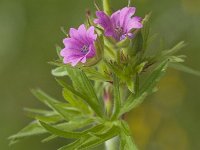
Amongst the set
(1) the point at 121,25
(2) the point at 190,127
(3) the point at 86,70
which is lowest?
(2) the point at 190,127

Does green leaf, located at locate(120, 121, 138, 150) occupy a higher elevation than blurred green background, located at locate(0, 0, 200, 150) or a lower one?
higher

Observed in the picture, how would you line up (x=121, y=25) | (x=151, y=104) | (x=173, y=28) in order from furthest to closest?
(x=151, y=104)
(x=173, y=28)
(x=121, y=25)

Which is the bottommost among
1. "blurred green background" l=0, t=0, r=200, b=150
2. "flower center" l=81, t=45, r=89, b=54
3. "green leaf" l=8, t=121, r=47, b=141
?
"blurred green background" l=0, t=0, r=200, b=150

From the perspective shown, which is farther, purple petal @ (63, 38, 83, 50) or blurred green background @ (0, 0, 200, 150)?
blurred green background @ (0, 0, 200, 150)

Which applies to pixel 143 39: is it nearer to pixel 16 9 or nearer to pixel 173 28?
pixel 173 28

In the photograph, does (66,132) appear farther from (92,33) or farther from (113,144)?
(92,33)

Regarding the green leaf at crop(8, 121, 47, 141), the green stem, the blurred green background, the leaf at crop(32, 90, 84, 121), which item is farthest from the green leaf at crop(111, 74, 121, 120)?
the blurred green background

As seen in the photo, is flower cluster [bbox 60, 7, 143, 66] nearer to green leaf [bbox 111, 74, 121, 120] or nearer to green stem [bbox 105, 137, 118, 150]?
green leaf [bbox 111, 74, 121, 120]

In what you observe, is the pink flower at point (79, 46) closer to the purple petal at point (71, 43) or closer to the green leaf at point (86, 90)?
the purple petal at point (71, 43)

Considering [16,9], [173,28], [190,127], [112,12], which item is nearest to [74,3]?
[16,9]

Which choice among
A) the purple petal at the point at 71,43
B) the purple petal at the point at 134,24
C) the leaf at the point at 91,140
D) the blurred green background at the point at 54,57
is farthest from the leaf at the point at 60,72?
the blurred green background at the point at 54,57
